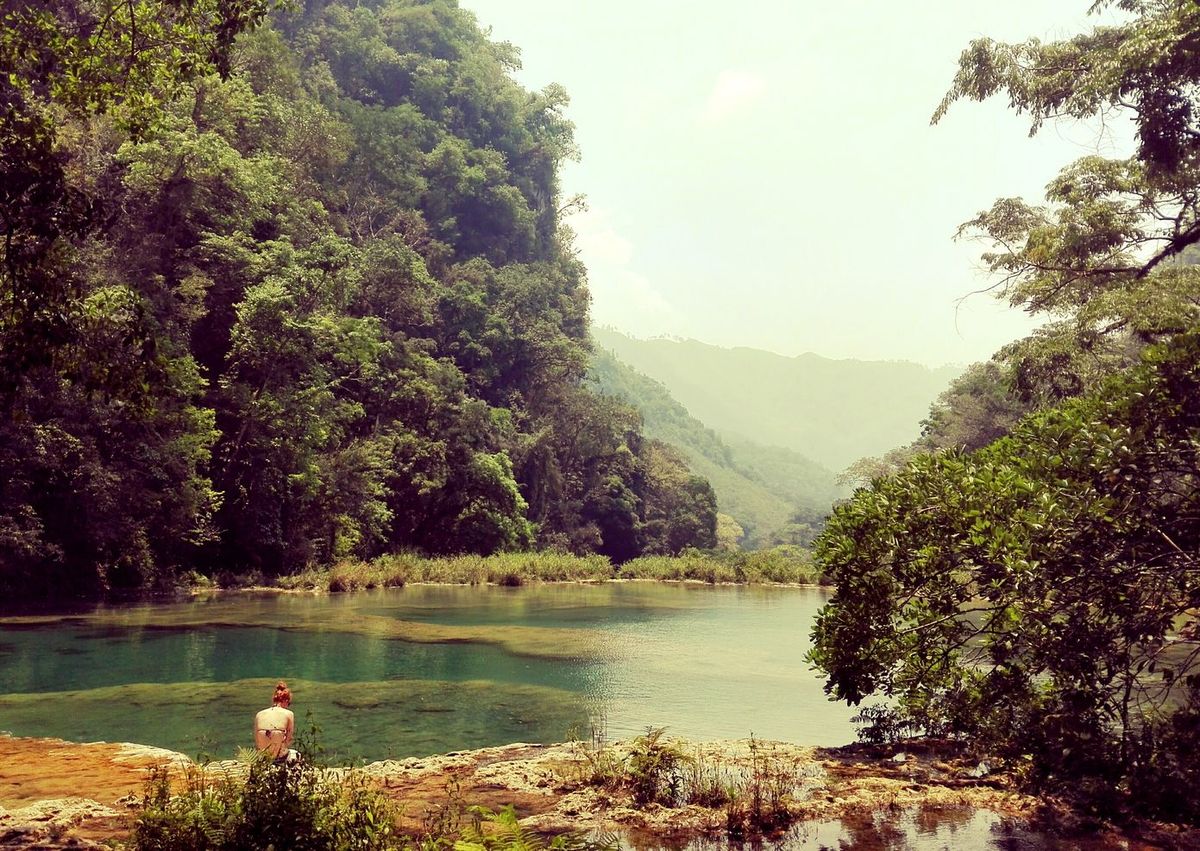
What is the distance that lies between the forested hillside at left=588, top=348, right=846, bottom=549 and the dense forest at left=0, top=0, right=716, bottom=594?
191ft

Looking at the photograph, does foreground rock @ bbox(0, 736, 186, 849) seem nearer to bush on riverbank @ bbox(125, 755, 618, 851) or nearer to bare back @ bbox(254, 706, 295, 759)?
bare back @ bbox(254, 706, 295, 759)

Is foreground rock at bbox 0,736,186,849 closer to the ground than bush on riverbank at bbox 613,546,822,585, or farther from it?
farther from it

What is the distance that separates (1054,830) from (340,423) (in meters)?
39.0

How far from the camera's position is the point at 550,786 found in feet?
31.7

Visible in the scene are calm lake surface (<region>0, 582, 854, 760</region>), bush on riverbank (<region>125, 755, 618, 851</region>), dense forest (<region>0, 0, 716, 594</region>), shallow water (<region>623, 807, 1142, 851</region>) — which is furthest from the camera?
calm lake surface (<region>0, 582, 854, 760</region>)

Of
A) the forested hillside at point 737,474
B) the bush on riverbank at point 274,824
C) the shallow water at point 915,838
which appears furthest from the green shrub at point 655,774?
the forested hillside at point 737,474

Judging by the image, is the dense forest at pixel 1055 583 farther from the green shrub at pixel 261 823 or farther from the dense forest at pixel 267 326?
the dense forest at pixel 267 326

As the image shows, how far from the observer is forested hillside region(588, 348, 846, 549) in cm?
13162

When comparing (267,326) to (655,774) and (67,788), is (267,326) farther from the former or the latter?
(655,774)

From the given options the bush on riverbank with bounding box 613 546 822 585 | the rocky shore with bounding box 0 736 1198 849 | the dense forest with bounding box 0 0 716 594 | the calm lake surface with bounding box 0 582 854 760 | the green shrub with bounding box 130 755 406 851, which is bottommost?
the bush on riverbank with bounding box 613 546 822 585

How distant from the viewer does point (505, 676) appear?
18156 millimetres

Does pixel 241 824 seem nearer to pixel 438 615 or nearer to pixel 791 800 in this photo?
pixel 791 800

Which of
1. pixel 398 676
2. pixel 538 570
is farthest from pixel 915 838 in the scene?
pixel 538 570

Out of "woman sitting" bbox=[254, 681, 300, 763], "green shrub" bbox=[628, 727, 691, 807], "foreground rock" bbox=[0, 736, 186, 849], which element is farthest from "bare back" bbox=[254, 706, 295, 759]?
"green shrub" bbox=[628, 727, 691, 807]
